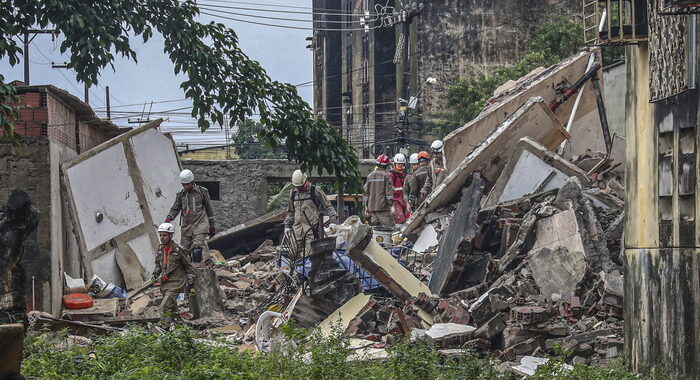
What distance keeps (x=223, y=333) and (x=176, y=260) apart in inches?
57.4

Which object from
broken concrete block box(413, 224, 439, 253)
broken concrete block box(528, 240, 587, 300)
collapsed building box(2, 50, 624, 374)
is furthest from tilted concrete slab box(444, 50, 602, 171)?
broken concrete block box(528, 240, 587, 300)

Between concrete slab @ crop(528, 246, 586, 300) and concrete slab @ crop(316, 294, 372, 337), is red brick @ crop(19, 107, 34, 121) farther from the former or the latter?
concrete slab @ crop(528, 246, 586, 300)

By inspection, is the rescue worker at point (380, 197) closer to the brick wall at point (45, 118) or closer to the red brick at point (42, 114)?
the brick wall at point (45, 118)

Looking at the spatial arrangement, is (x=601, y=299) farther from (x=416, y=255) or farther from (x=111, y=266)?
(x=111, y=266)

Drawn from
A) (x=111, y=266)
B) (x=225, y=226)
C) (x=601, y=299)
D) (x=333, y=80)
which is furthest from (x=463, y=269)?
(x=333, y=80)

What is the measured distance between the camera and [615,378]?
7723 mm

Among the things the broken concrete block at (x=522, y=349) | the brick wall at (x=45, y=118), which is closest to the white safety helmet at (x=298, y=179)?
the brick wall at (x=45, y=118)

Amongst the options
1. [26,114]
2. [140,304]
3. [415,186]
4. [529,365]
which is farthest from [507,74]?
[529,365]

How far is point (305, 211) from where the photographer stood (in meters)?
14.0

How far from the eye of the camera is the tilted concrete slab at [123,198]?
611 inches

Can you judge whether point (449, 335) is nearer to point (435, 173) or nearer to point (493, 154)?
point (493, 154)

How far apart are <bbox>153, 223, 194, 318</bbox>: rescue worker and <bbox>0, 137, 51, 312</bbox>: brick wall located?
4.82 ft

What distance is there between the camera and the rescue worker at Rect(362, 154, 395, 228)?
17.9 m

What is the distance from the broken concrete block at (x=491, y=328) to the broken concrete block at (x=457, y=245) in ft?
6.82
